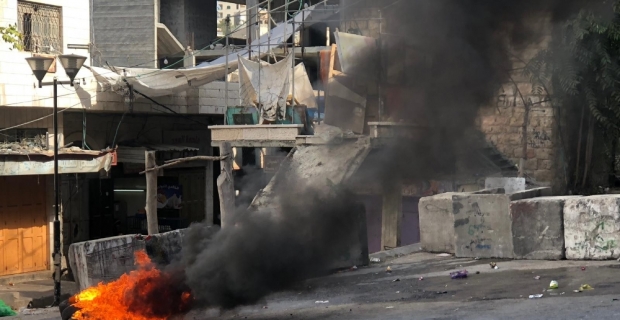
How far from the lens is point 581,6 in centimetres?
1320

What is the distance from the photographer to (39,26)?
19.7 m

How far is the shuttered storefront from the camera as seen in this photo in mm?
19812

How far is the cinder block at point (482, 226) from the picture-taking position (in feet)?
45.4

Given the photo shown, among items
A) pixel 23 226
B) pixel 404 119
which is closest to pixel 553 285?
pixel 404 119

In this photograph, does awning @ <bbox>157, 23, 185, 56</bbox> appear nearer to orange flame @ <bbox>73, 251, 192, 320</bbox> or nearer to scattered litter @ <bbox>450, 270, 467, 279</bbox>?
scattered litter @ <bbox>450, 270, 467, 279</bbox>

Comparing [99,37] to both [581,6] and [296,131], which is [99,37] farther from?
[581,6]

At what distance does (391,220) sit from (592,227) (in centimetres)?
576

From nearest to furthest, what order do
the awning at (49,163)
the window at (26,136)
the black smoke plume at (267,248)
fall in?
1. the black smoke plume at (267,248)
2. the awning at (49,163)
3. the window at (26,136)

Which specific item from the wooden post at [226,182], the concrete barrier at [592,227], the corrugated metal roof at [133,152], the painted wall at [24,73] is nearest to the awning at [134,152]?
the corrugated metal roof at [133,152]

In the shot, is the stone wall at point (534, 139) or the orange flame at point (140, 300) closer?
the orange flame at point (140, 300)

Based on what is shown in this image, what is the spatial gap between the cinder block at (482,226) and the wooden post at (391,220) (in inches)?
114

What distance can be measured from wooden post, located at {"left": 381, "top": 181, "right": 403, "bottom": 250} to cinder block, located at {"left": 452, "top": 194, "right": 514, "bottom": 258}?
2898 mm

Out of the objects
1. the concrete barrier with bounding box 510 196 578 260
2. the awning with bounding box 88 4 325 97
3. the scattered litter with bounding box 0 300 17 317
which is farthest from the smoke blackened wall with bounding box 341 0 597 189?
the awning with bounding box 88 4 325 97

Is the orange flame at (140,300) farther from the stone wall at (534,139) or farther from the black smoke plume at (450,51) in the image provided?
the stone wall at (534,139)
